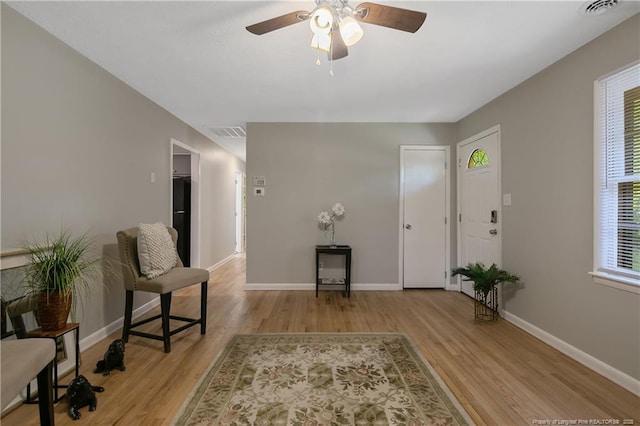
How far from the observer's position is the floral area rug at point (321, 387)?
1.48 meters

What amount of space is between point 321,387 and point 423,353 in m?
0.91

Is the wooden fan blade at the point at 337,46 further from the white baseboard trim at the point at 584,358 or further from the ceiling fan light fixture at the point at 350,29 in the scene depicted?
the white baseboard trim at the point at 584,358

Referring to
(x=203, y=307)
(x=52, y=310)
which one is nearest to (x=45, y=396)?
(x=52, y=310)

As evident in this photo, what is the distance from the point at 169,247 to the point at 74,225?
0.68 meters

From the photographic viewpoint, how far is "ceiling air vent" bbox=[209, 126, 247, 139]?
4.12 metres

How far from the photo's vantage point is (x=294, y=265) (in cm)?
380

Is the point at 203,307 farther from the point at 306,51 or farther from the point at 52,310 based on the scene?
the point at 306,51

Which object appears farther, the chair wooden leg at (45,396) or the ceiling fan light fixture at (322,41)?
the ceiling fan light fixture at (322,41)

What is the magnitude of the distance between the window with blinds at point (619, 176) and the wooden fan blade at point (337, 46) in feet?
6.08

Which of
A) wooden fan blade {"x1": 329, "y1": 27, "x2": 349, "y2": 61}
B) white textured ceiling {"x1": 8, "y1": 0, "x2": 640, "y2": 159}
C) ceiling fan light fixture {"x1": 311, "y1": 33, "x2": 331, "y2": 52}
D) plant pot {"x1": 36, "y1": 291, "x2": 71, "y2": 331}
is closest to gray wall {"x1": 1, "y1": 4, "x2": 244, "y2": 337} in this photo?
white textured ceiling {"x1": 8, "y1": 0, "x2": 640, "y2": 159}

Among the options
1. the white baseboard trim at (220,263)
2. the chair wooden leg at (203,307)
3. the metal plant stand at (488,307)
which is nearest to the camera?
the chair wooden leg at (203,307)

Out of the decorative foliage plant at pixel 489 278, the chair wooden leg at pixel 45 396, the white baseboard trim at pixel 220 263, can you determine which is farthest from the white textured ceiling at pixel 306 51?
the white baseboard trim at pixel 220 263

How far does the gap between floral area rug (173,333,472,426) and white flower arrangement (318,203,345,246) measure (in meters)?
1.65

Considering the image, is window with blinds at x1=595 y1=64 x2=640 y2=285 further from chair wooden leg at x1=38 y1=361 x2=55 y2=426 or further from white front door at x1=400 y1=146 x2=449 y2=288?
chair wooden leg at x1=38 y1=361 x2=55 y2=426
